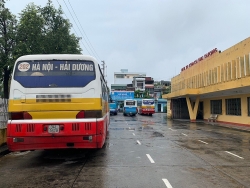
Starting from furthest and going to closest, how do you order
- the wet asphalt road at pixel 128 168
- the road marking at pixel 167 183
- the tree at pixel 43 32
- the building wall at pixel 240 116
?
the building wall at pixel 240 116 < the tree at pixel 43 32 < the wet asphalt road at pixel 128 168 < the road marking at pixel 167 183

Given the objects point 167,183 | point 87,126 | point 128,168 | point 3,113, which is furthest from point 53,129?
point 3,113

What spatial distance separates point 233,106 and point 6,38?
71.0 ft

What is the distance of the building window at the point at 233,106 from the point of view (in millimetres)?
25656

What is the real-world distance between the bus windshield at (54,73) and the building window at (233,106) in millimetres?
21350

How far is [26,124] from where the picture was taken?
24.1 ft

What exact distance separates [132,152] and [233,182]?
4.60 metres

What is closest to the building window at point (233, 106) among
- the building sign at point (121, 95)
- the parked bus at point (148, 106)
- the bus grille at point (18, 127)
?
the parked bus at point (148, 106)

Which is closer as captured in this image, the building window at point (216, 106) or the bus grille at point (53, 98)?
the bus grille at point (53, 98)

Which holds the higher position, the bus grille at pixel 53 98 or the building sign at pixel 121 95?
the building sign at pixel 121 95

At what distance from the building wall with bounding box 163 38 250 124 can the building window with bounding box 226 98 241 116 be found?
39 centimetres

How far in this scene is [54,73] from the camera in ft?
25.5

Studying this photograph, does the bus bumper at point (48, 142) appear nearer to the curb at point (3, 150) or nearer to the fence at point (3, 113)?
the curb at point (3, 150)

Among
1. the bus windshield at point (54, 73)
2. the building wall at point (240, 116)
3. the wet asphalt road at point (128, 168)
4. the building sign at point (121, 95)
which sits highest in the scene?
the building sign at point (121, 95)

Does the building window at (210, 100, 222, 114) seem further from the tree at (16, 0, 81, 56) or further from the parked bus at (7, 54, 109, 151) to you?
the parked bus at (7, 54, 109, 151)
